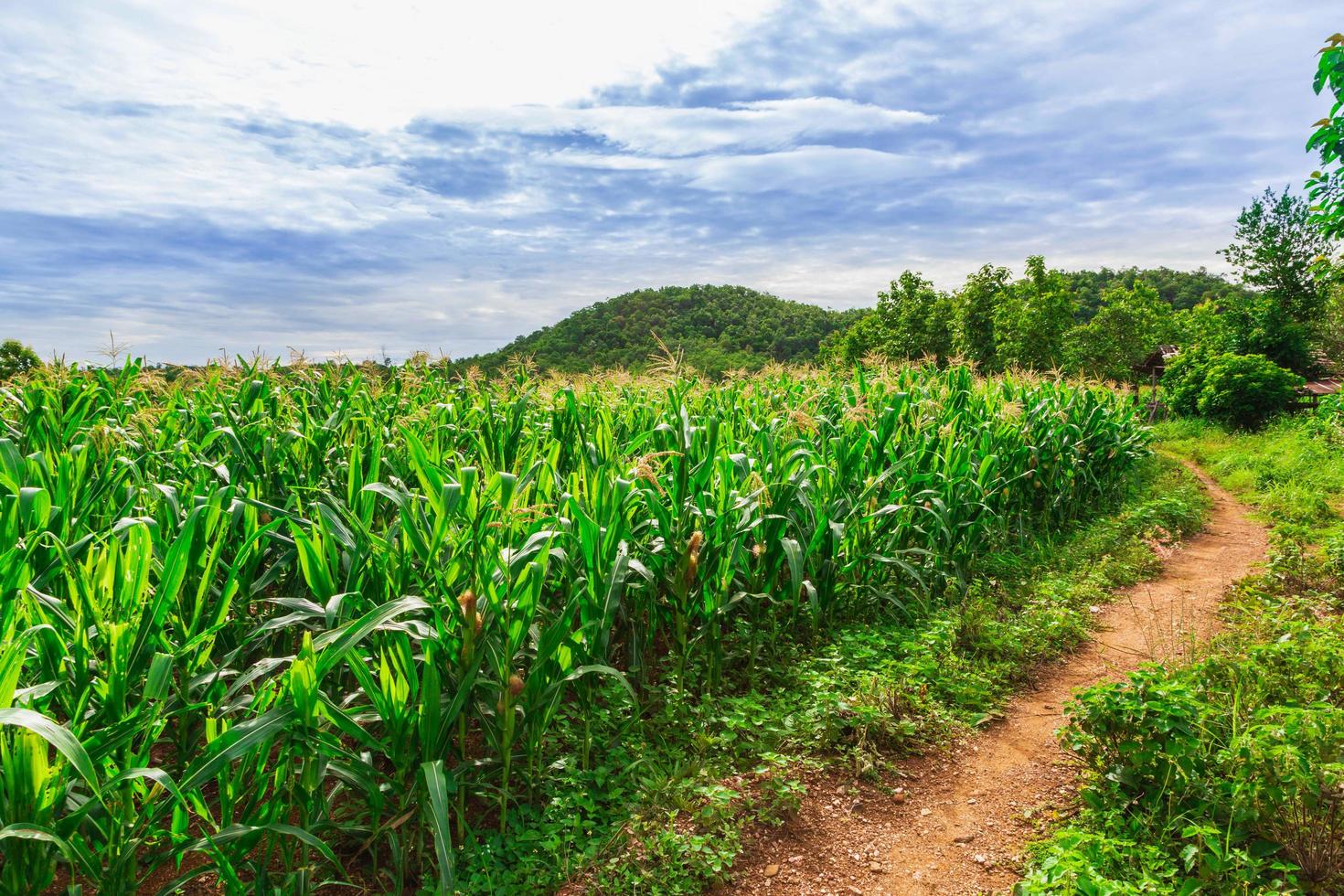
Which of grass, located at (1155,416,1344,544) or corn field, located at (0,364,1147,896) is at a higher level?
corn field, located at (0,364,1147,896)

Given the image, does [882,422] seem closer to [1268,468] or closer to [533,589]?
[533,589]

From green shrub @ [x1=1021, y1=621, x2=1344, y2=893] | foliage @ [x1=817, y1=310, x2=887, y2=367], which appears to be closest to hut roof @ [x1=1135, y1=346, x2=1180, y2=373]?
foliage @ [x1=817, y1=310, x2=887, y2=367]

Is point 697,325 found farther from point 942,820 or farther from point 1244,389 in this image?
point 942,820

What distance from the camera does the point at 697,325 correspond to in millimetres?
47719

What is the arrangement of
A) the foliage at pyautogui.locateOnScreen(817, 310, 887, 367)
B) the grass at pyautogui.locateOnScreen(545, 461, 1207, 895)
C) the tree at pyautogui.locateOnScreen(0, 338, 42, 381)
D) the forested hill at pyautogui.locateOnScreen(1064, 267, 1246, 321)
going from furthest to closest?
1. the forested hill at pyautogui.locateOnScreen(1064, 267, 1246, 321)
2. the foliage at pyautogui.locateOnScreen(817, 310, 887, 367)
3. the tree at pyautogui.locateOnScreen(0, 338, 42, 381)
4. the grass at pyautogui.locateOnScreen(545, 461, 1207, 895)

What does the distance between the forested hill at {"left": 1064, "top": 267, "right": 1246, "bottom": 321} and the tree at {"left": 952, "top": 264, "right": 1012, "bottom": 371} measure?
94.0 feet

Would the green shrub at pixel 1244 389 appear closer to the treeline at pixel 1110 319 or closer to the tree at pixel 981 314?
the treeline at pixel 1110 319

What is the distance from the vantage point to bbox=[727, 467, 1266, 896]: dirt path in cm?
278

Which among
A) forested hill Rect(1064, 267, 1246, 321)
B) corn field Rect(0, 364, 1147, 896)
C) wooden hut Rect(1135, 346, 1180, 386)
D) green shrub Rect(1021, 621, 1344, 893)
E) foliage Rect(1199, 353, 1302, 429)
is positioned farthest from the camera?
forested hill Rect(1064, 267, 1246, 321)

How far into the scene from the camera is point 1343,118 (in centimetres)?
484

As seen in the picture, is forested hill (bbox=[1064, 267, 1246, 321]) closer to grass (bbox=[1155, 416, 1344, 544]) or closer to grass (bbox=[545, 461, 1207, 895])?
grass (bbox=[1155, 416, 1344, 544])

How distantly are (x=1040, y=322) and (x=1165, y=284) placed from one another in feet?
187

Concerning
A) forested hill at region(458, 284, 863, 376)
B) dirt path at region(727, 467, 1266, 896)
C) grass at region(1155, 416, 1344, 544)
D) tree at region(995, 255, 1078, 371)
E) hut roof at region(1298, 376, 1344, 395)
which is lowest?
dirt path at region(727, 467, 1266, 896)

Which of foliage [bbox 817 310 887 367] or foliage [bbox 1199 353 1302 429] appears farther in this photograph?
foliage [bbox 817 310 887 367]
